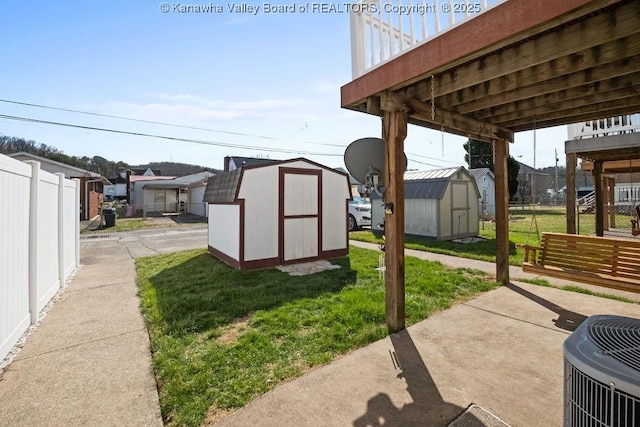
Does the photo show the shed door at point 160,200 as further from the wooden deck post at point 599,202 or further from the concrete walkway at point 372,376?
the wooden deck post at point 599,202

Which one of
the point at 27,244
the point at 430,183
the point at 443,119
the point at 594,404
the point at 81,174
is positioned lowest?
the point at 594,404

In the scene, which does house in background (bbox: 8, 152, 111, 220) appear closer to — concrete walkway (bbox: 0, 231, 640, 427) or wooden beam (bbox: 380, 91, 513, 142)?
concrete walkway (bbox: 0, 231, 640, 427)

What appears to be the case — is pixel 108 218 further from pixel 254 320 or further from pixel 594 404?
pixel 594 404

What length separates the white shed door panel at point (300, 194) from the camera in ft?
24.2

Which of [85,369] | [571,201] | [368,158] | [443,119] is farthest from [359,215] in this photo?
[85,369]

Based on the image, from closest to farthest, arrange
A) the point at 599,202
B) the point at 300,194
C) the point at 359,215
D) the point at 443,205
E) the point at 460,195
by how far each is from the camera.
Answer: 1. the point at 300,194
2. the point at 599,202
3. the point at 443,205
4. the point at 460,195
5. the point at 359,215

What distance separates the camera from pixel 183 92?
1195 cm

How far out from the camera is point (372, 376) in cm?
268

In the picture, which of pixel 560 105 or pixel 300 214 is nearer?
pixel 560 105

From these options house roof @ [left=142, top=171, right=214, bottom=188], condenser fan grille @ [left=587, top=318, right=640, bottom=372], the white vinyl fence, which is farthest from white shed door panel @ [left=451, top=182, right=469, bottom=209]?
house roof @ [left=142, top=171, right=214, bottom=188]

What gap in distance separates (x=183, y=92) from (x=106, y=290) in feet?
29.9

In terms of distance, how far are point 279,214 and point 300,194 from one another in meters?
0.76

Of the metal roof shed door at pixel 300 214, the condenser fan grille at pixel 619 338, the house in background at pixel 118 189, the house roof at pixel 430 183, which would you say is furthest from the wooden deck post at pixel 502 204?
the house in background at pixel 118 189

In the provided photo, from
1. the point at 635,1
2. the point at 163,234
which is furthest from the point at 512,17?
the point at 163,234
